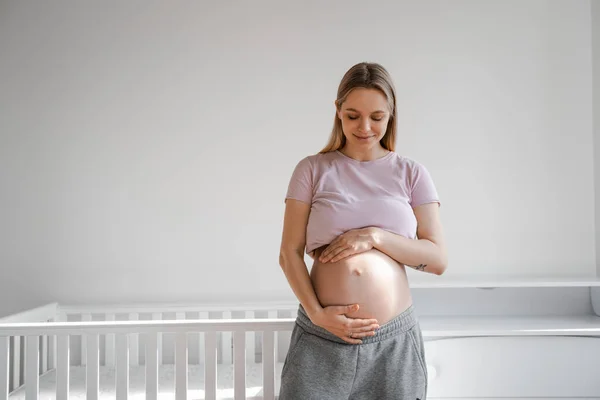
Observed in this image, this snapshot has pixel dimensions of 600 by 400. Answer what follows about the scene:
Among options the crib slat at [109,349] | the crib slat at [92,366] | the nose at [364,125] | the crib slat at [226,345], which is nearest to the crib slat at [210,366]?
the crib slat at [92,366]

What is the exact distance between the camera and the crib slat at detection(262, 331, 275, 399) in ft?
5.31

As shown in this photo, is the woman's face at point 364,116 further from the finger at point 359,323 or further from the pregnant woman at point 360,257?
the finger at point 359,323

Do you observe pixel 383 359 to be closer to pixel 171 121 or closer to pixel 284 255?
pixel 284 255

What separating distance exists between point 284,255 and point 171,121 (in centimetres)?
154

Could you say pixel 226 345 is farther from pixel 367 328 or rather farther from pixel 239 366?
pixel 367 328

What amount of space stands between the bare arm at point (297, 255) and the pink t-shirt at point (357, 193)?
18 millimetres

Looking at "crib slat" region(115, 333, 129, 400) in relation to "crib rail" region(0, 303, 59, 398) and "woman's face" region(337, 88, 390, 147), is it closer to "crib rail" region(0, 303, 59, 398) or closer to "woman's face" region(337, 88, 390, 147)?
"crib rail" region(0, 303, 59, 398)

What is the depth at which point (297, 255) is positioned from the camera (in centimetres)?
126

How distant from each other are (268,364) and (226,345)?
1020 millimetres

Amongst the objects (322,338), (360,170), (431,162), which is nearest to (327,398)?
(322,338)

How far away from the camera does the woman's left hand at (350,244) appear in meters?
1.20

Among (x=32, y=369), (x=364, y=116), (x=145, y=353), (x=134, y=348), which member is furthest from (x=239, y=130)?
(x=364, y=116)

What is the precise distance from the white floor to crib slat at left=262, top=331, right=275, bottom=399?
42 centimetres

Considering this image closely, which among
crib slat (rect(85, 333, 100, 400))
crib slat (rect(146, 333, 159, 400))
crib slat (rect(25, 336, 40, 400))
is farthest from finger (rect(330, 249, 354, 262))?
crib slat (rect(25, 336, 40, 400))
